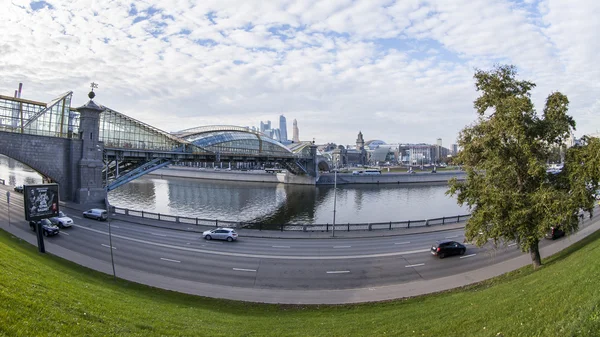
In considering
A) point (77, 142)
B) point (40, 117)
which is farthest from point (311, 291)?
point (40, 117)

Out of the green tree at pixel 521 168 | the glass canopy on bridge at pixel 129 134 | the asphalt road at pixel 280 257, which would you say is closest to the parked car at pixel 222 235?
the asphalt road at pixel 280 257

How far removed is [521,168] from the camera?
17.5m

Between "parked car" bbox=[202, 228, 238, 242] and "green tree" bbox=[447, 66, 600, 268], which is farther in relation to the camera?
"parked car" bbox=[202, 228, 238, 242]

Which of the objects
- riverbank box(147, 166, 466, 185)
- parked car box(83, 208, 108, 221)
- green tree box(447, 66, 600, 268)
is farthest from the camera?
riverbank box(147, 166, 466, 185)

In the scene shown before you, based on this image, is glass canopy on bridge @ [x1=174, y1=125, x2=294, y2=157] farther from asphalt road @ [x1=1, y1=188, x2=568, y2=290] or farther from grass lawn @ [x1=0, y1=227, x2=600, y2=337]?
grass lawn @ [x1=0, y1=227, x2=600, y2=337]

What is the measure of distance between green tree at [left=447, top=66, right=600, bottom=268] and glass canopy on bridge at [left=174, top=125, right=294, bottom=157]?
54.2 m

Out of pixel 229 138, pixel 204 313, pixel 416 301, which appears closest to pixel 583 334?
pixel 416 301

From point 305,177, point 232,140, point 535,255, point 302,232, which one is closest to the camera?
point 535,255

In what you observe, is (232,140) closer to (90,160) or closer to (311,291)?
(90,160)

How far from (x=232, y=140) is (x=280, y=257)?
182 ft

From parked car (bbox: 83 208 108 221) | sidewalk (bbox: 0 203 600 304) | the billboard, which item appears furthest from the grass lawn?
parked car (bbox: 83 208 108 221)

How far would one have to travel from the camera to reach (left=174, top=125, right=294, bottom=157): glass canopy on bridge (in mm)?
68875

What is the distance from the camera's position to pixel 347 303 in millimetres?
15594

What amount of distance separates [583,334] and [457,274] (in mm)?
13612
